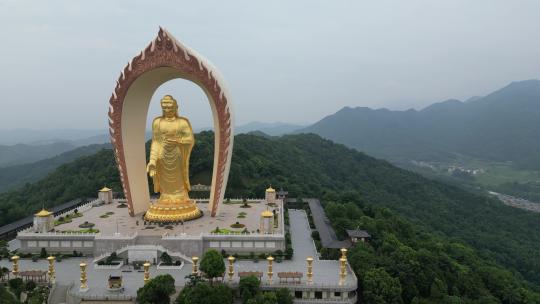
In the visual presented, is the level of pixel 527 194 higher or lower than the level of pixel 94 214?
lower

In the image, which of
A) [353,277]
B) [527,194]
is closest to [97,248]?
[353,277]

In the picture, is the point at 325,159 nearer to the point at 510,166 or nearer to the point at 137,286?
the point at 137,286

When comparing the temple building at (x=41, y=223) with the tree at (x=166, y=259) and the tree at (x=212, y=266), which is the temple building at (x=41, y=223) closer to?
the tree at (x=166, y=259)

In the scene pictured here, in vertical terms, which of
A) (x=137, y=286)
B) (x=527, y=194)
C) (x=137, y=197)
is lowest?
(x=527, y=194)

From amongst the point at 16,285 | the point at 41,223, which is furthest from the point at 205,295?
the point at 41,223

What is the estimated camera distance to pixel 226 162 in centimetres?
2412

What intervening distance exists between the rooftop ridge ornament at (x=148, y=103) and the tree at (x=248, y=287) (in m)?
7.85

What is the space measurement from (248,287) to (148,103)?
43.5ft

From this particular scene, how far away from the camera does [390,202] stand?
50844 millimetres

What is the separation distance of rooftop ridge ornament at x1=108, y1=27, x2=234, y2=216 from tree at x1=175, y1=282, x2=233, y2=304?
8.63 m

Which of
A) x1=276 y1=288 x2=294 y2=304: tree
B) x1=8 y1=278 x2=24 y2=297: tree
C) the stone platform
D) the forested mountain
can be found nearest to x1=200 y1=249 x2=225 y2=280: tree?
x1=276 y1=288 x2=294 y2=304: tree

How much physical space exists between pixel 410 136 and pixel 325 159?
135101 millimetres

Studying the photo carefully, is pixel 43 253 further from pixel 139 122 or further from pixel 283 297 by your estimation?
pixel 283 297

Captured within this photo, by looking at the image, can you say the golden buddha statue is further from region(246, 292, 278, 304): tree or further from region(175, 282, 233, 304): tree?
region(246, 292, 278, 304): tree
